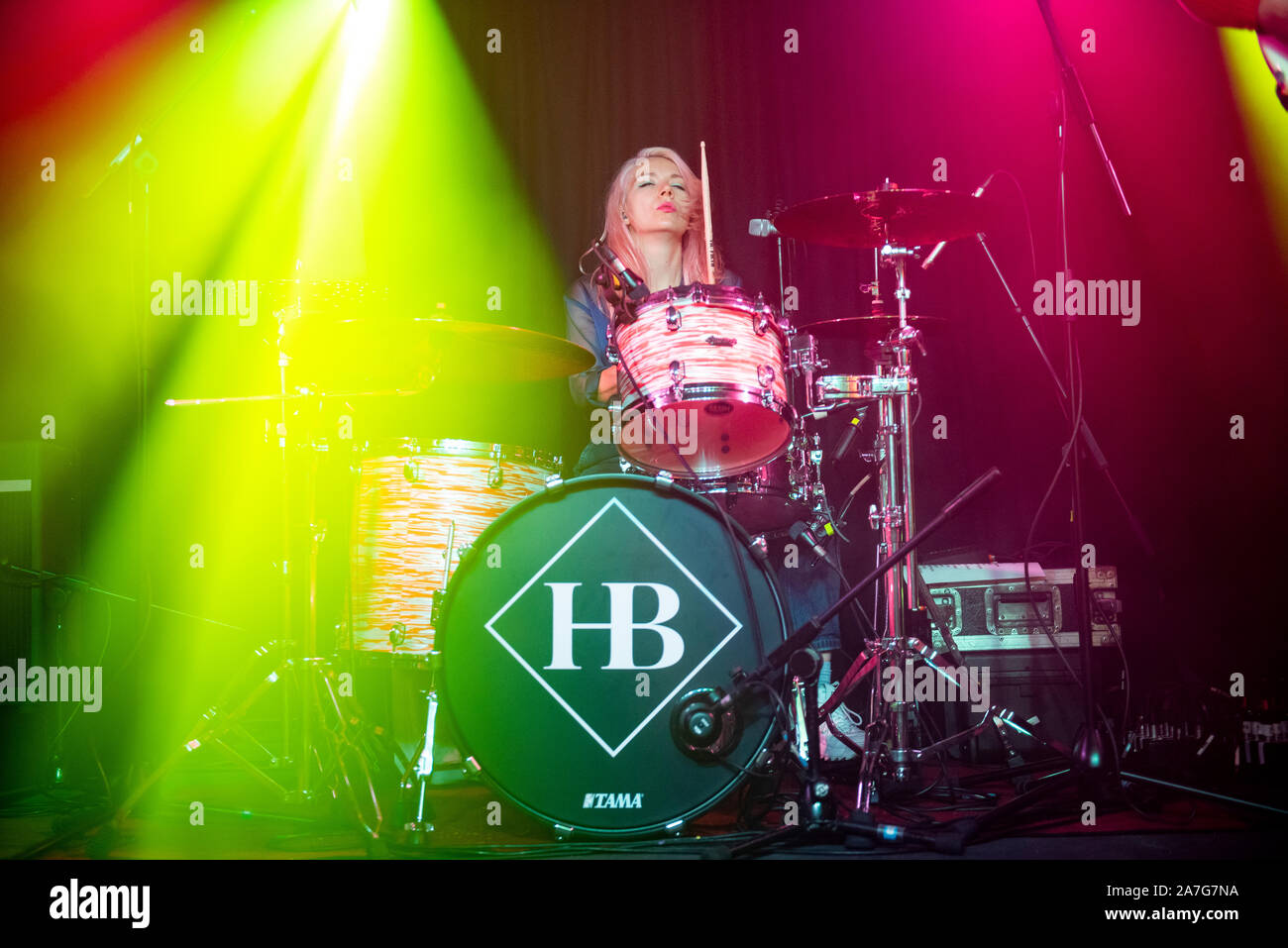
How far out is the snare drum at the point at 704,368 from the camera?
320 centimetres

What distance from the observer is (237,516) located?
4.55 m

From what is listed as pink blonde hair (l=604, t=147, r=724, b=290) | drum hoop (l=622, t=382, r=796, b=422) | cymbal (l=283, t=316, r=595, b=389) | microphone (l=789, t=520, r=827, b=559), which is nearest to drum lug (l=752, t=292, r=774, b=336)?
drum hoop (l=622, t=382, r=796, b=422)

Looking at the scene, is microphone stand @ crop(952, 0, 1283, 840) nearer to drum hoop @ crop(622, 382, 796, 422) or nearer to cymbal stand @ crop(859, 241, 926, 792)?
cymbal stand @ crop(859, 241, 926, 792)

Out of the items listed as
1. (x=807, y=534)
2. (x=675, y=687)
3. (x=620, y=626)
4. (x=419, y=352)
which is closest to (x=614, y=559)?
(x=620, y=626)

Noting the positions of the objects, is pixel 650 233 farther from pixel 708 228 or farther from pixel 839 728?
pixel 839 728

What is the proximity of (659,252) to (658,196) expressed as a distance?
0.81 feet

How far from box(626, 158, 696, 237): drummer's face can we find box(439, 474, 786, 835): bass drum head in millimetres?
2030

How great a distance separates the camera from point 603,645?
2.95 metres

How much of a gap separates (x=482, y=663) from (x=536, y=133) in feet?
8.84

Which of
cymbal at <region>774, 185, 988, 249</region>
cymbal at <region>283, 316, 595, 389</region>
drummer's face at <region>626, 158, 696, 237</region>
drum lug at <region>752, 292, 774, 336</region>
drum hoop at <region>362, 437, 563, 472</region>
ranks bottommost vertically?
drum hoop at <region>362, 437, 563, 472</region>

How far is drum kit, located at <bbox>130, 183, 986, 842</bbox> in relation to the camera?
2881 millimetres
